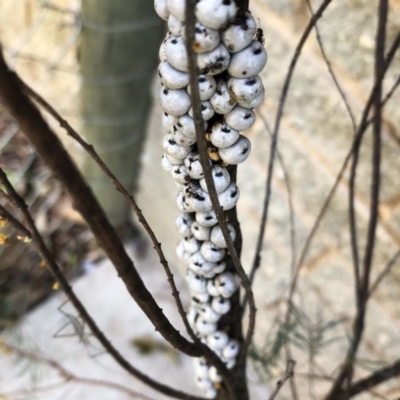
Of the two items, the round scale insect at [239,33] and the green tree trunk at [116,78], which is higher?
the green tree trunk at [116,78]

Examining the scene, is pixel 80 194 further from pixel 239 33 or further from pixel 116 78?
pixel 116 78

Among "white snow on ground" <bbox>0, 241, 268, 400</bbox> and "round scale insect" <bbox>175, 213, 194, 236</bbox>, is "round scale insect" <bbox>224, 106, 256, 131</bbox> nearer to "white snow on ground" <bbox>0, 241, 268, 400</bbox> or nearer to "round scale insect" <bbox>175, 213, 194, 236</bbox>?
"round scale insect" <bbox>175, 213, 194, 236</bbox>

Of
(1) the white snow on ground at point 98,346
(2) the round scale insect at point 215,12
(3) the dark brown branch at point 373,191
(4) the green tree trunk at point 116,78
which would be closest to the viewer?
(2) the round scale insect at point 215,12

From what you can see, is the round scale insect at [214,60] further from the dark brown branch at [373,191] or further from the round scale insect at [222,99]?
the dark brown branch at [373,191]

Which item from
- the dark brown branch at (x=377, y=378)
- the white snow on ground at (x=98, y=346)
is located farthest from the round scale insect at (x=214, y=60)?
the white snow on ground at (x=98, y=346)

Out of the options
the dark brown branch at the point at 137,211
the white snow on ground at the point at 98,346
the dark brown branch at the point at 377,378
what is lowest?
→ the dark brown branch at the point at 377,378

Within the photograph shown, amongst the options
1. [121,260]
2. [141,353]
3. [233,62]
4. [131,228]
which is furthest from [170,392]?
[131,228]

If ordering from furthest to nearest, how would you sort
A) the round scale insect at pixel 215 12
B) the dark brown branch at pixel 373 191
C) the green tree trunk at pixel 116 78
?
the green tree trunk at pixel 116 78 → the dark brown branch at pixel 373 191 → the round scale insect at pixel 215 12
